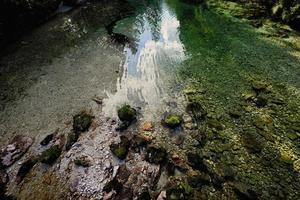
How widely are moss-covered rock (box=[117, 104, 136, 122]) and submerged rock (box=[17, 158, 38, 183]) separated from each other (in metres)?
2.69

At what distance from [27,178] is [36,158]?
607 mm

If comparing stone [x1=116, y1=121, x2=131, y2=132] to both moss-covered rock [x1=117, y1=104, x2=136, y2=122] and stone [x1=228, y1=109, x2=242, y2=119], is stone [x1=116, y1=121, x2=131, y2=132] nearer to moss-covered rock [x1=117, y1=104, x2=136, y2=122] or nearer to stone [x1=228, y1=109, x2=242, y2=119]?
moss-covered rock [x1=117, y1=104, x2=136, y2=122]

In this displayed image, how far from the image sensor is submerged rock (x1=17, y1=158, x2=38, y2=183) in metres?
6.14

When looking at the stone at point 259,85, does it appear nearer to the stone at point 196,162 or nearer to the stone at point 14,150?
the stone at point 196,162

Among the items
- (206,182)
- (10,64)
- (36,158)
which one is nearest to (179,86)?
(206,182)

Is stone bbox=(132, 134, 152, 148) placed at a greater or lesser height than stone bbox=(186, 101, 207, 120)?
→ lesser

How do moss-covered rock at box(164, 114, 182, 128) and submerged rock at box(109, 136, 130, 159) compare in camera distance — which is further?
moss-covered rock at box(164, 114, 182, 128)

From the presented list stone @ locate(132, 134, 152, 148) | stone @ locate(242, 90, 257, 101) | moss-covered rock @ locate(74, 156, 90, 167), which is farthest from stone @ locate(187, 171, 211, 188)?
stone @ locate(242, 90, 257, 101)

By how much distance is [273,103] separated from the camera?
7.82 m

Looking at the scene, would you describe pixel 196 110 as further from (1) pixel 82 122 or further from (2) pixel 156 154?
(1) pixel 82 122

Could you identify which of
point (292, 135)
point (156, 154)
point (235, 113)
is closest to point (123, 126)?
point (156, 154)

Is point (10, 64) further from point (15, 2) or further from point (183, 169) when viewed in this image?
point (183, 169)

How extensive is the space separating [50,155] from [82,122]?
1370 millimetres

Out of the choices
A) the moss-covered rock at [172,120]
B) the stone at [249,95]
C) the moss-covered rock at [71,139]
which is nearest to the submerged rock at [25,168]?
the moss-covered rock at [71,139]
